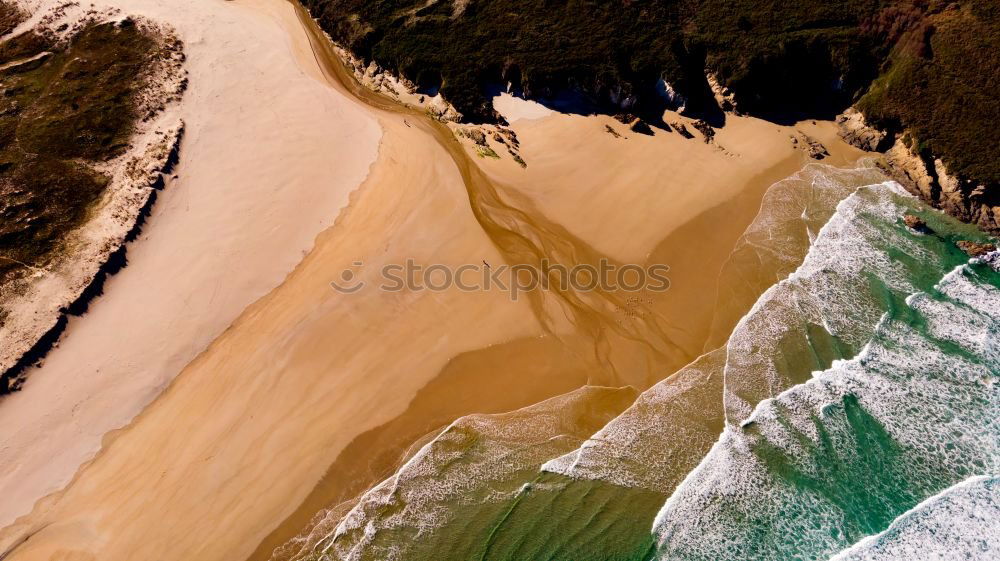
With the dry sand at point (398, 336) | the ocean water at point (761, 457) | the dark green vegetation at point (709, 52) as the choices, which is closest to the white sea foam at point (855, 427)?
the ocean water at point (761, 457)

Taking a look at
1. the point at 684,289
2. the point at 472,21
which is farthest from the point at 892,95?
the point at 472,21

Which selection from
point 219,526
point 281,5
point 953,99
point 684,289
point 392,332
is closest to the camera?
point 219,526

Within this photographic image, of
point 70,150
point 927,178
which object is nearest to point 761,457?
point 927,178

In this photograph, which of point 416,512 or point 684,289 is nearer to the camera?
point 416,512

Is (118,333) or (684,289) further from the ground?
(118,333)

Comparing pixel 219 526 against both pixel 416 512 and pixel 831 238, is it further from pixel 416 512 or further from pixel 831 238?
pixel 831 238

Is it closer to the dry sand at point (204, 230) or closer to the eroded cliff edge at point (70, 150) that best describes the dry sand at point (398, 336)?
the dry sand at point (204, 230)

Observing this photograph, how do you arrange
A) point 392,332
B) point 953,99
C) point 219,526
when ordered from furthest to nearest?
point 953,99 → point 392,332 → point 219,526

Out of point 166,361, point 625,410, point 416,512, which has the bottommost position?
point 625,410
